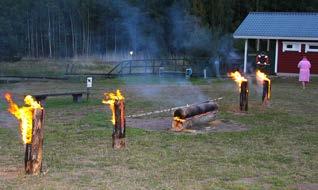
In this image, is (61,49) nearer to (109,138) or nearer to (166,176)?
(109,138)

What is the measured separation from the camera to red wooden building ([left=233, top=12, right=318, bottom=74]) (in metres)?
30.4

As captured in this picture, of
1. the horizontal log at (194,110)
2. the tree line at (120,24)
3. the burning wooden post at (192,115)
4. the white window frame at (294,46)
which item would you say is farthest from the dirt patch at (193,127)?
the white window frame at (294,46)

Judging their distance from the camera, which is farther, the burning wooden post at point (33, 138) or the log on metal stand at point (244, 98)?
the log on metal stand at point (244, 98)

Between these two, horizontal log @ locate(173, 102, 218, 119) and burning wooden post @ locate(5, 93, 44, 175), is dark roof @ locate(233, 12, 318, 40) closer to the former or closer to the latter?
horizontal log @ locate(173, 102, 218, 119)

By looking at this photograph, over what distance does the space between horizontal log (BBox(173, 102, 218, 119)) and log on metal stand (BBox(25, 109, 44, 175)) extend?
4.44 meters

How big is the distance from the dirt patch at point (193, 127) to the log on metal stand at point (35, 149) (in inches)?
179

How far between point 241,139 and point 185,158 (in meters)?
2.28

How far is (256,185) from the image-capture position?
7.37 meters

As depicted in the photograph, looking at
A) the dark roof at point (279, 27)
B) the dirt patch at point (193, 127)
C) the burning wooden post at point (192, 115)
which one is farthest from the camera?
the dark roof at point (279, 27)

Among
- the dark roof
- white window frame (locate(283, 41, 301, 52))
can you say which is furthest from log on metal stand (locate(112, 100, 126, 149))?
white window frame (locate(283, 41, 301, 52))

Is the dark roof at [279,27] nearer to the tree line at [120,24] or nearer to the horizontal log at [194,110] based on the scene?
the tree line at [120,24]

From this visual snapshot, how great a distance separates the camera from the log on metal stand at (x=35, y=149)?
779 cm

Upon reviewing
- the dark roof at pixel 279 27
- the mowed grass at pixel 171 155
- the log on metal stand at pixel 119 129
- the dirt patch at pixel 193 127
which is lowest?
the mowed grass at pixel 171 155

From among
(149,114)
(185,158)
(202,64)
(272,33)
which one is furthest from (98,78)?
(185,158)
